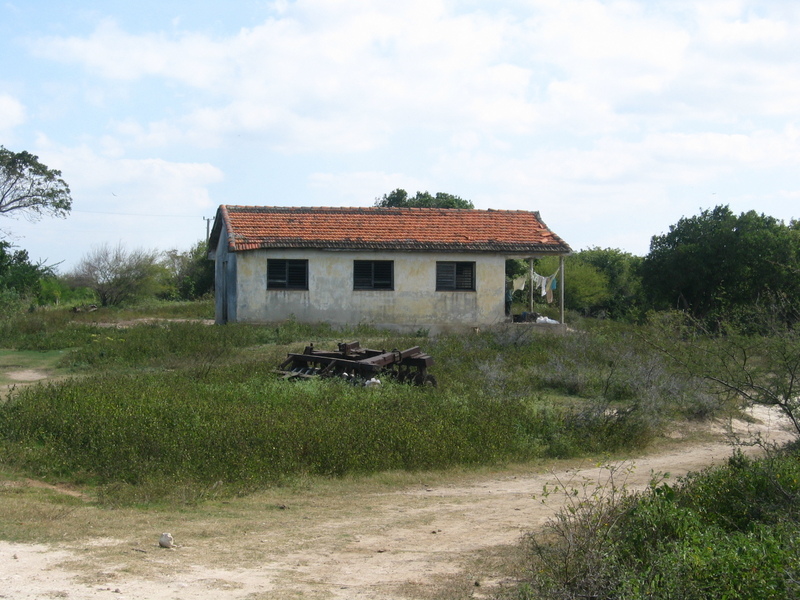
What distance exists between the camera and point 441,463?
9406 mm

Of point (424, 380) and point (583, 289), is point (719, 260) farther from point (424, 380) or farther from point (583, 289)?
point (424, 380)

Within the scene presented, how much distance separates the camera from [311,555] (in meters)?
6.07

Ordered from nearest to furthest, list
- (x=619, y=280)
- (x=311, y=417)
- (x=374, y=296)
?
(x=311, y=417), (x=374, y=296), (x=619, y=280)

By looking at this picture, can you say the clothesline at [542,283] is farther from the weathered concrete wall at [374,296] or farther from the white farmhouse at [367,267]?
the weathered concrete wall at [374,296]

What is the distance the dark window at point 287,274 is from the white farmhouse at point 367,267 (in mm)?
30

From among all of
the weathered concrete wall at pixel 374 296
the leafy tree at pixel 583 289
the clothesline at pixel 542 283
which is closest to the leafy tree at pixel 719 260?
the clothesline at pixel 542 283

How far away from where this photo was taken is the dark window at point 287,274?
23250 millimetres

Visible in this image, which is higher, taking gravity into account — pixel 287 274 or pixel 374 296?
pixel 287 274

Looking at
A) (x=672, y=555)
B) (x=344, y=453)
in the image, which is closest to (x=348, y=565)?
(x=672, y=555)

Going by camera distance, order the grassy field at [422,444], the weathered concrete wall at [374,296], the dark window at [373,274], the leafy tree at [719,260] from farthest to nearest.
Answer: the leafy tree at [719,260] < the dark window at [373,274] < the weathered concrete wall at [374,296] < the grassy field at [422,444]

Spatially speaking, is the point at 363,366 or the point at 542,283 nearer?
the point at 363,366

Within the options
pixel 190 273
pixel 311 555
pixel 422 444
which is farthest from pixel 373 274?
pixel 190 273

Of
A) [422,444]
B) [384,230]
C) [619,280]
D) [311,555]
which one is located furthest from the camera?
[619,280]

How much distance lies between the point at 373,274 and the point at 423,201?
23.1 meters
